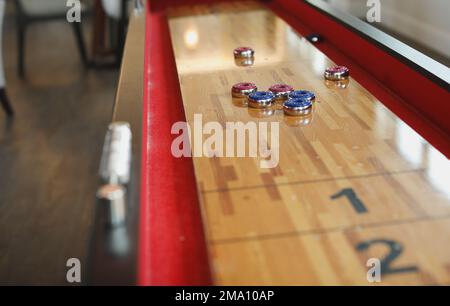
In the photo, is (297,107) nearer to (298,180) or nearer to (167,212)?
(298,180)

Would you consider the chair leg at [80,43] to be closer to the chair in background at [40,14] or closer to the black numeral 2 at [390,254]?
the chair in background at [40,14]

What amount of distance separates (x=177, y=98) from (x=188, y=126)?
40cm

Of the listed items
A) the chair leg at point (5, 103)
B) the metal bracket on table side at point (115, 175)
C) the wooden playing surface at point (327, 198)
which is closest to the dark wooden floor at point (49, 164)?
the chair leg at point (5, 103)

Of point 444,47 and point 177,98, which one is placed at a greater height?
point 177,98

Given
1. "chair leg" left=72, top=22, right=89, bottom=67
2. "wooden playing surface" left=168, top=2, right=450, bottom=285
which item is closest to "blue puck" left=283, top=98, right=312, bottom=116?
"wooden playing surface" left=168, top=2, right=450, bottom=285

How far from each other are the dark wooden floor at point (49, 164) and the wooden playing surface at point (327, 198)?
13.2 inches

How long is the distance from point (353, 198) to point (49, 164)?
2.60 m

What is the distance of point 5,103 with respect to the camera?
14.4 feet

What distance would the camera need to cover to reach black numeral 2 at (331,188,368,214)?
1.28 m

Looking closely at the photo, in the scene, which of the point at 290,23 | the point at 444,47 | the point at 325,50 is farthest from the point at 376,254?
the point at 444,47

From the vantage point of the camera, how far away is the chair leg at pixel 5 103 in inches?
172
